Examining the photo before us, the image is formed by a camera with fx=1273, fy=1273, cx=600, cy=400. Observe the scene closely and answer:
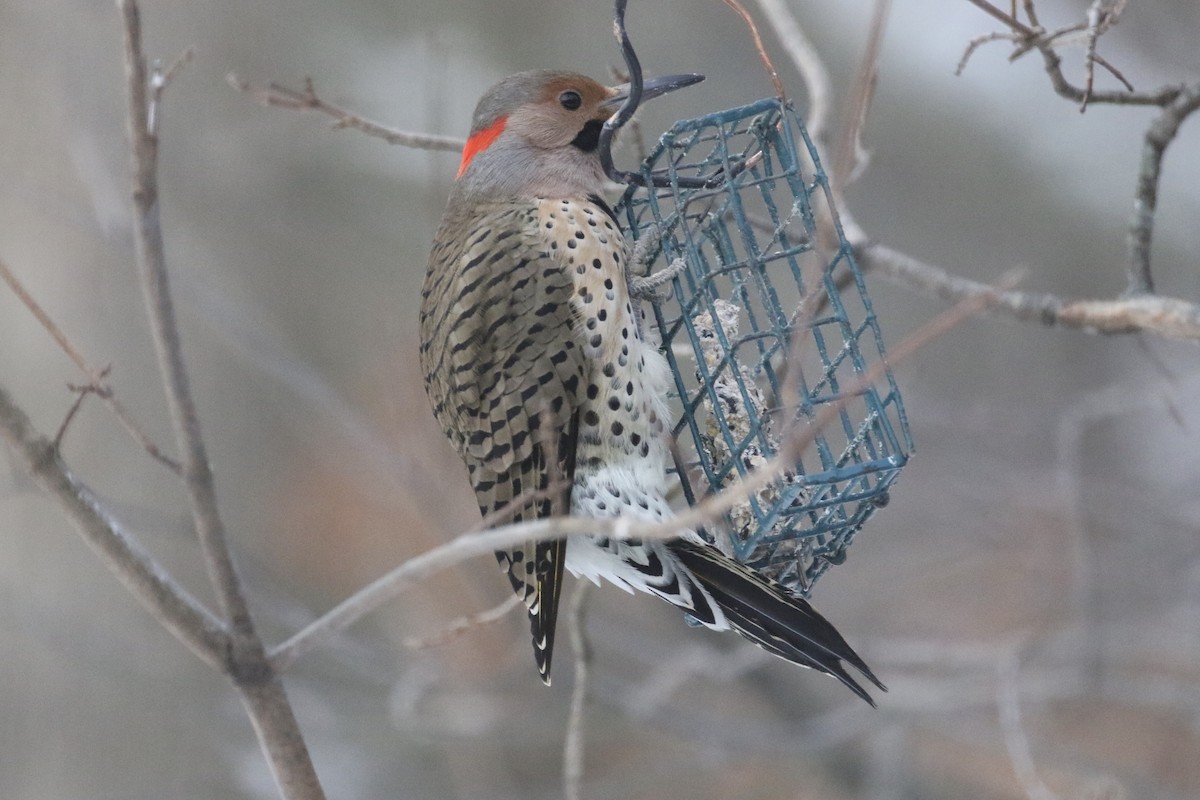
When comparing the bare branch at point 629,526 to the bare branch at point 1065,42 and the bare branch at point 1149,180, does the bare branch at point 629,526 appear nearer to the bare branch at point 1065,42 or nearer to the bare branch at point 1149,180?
the bare branch at point 1065,42

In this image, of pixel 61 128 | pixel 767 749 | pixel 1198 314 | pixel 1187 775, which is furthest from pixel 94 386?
pixel 1187 775

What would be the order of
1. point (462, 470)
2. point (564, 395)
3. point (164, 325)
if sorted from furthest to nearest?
point (462, 470) → point (564, 395) → point (164, 325)

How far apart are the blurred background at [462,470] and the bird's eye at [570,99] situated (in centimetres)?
198

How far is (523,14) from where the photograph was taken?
8102 millimetres

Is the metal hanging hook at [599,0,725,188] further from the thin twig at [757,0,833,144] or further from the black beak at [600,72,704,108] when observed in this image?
the thin twig at [757,0,833,144]

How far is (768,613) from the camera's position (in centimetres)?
263

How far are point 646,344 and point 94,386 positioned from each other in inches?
49.8

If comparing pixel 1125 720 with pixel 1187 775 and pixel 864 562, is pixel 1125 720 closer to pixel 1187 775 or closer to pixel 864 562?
pixel 1187 775

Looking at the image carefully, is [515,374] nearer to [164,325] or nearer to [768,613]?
[768,613]

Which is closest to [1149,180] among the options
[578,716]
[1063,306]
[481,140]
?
[1063,306]

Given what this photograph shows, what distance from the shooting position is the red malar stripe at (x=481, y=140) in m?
3.26

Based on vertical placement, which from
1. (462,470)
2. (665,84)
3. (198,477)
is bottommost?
(462,470)

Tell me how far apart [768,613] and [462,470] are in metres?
2.93

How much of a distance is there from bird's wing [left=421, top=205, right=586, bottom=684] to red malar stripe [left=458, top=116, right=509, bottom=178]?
250 millimetres
